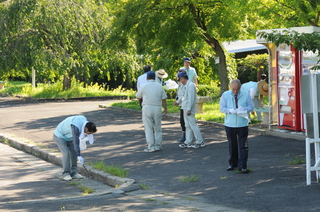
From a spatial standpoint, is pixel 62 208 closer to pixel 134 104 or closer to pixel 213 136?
pixel 213 136

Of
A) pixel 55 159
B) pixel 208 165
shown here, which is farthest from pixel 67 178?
pixel 208 165

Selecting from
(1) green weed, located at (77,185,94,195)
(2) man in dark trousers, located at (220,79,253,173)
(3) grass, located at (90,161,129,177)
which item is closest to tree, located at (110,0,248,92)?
(2) man in dark trousers, located at (220,79,253,173)

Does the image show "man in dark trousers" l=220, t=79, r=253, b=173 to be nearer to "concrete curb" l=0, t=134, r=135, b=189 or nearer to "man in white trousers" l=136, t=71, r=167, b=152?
"concrete curb" l=0, t=134, r=135, b=189

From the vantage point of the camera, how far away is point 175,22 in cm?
2300

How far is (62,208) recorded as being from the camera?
7.45 m

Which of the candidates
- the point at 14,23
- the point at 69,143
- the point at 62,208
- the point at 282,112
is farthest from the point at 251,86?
the point at 14,23

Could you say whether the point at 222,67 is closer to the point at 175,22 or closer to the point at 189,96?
the point at 175,22

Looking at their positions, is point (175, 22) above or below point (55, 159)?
above

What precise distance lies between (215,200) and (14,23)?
26192mm

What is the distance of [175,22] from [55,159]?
40.1ft

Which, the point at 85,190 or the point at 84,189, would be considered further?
the point at 84,189

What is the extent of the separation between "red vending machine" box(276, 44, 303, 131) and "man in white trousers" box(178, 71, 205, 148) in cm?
306

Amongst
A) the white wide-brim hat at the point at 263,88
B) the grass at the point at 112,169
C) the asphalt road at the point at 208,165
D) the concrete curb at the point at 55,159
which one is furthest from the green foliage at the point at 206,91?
the grass at the point at 112,169

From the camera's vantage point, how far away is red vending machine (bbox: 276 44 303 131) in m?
14.4
